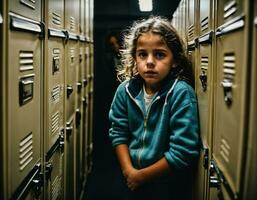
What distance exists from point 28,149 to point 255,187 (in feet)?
2.86

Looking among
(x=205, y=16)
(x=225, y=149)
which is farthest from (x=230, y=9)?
(x=205, y=16)

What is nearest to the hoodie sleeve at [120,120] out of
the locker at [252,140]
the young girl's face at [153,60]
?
the young girl's face at [153,60]

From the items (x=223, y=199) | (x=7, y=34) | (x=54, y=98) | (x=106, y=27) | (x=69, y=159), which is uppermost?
(x=106, y=27)

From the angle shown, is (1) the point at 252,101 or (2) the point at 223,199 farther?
(2) the point at 223,199

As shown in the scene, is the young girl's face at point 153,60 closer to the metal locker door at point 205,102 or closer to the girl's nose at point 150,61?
the girl's nose at point 150,61

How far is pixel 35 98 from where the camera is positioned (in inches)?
64.4

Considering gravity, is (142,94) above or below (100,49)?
below

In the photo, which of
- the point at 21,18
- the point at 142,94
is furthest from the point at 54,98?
the point at 21,18

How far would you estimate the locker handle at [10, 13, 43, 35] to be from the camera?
1246 millimetres

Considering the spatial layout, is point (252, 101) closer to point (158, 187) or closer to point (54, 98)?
point (158, 187)

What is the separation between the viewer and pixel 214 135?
4.93ft

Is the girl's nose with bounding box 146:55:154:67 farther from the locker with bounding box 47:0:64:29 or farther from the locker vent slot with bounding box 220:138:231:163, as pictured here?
the locker vent slot with bounding box 220:138:231:163

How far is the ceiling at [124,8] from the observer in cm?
635

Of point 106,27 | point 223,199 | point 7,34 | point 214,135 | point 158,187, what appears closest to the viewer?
point 7,34
